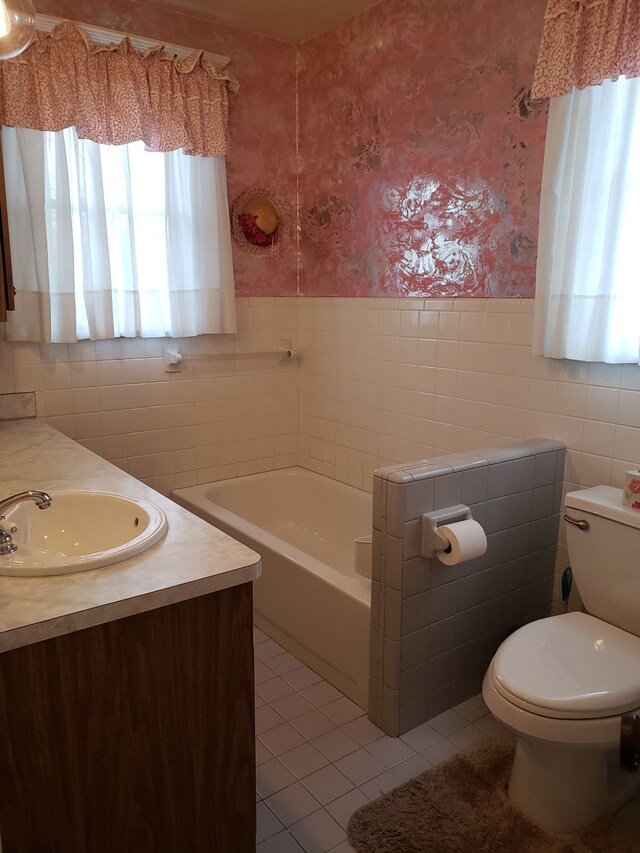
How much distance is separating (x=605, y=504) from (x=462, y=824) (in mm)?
968

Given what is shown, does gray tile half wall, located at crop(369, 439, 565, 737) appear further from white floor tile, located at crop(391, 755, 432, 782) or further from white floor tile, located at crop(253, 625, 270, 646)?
white floor tile, located at crop(253, 625, 270, 646)

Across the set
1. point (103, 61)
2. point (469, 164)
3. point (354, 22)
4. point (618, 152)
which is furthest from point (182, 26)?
point (618, 152)

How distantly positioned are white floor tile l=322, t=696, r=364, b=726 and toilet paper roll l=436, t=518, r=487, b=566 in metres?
0.65

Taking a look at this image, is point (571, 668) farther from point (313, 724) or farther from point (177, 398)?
point (177, 398)

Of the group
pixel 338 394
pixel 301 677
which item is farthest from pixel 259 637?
pixel 338 394

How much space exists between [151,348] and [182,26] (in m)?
1.45

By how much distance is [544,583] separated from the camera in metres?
2.35

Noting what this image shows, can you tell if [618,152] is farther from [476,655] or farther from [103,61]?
[103,61]

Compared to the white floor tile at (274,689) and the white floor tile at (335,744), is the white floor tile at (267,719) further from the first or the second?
the white floor tile at (335,744)

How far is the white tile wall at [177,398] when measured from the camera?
2.74 meters

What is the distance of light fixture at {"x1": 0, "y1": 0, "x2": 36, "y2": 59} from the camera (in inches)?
47.9

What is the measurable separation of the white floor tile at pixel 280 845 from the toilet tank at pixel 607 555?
1.08m

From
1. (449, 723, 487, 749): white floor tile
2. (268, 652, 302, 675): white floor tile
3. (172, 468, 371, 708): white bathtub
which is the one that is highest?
(172, 468, 371, 708): white bathtub

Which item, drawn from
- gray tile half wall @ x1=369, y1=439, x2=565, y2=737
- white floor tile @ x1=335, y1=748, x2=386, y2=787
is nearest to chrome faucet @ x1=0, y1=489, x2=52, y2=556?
gray tile half wall @ x1=369, y1=439, x2=565, y2=737
